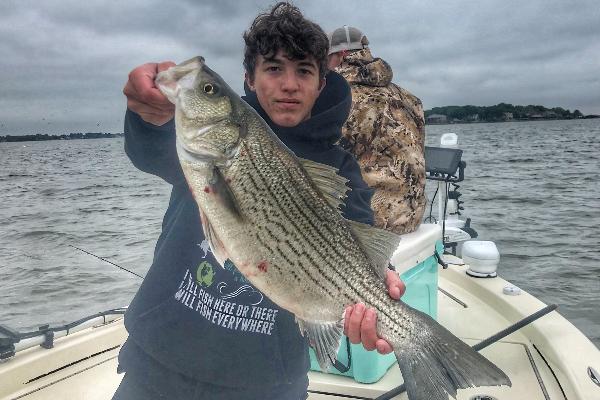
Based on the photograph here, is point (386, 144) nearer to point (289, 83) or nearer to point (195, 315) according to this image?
point (289, 83)

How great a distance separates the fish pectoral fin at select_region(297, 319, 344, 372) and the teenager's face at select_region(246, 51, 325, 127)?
106cm

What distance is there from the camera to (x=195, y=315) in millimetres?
2328

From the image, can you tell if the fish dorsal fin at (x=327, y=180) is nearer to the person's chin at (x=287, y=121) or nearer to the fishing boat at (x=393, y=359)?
the person's chin at (x=287, y=121)

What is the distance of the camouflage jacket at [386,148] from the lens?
434 cm

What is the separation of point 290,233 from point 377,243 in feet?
1.48

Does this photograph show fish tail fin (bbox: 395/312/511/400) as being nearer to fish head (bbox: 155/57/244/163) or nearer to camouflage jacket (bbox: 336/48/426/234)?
fish head (bbox: 155/57/244/163)

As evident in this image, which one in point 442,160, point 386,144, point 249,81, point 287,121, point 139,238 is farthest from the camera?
point 139,238

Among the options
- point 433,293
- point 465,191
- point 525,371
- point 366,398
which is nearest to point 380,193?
point 433,293

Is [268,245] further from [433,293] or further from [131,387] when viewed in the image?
[433,293]

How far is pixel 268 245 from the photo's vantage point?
6.77 feet

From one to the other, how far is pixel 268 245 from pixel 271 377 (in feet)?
2.28

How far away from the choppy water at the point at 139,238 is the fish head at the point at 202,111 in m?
6.76

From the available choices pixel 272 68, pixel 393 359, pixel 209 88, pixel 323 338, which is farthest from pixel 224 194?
pixel 393 359

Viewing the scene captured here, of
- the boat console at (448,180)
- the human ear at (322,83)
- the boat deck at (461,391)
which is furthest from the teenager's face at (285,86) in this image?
the boat console at (448,180)
